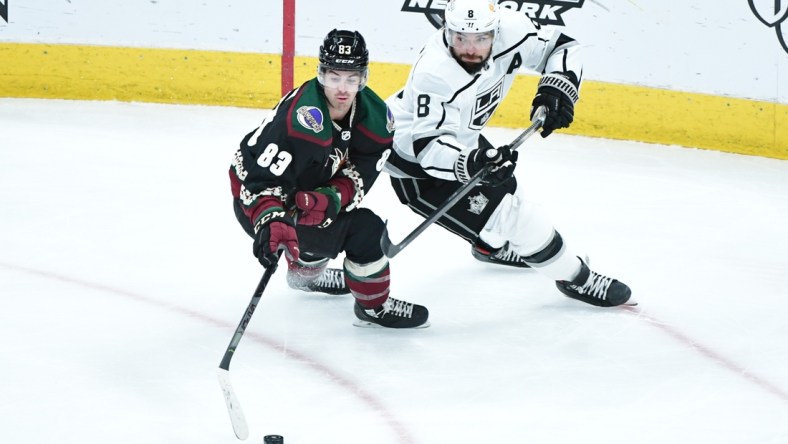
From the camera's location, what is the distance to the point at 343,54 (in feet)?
8.25

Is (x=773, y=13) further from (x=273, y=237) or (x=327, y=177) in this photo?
(x=273, y=237)

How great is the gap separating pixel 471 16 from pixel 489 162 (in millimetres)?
384

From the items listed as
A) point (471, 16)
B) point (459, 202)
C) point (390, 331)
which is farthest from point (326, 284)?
point (471, 16)

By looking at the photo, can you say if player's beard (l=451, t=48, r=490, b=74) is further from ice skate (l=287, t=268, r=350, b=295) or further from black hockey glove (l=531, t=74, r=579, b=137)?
ice skate (l=287, t=268, r=350, b=295)

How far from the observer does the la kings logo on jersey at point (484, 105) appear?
306cm

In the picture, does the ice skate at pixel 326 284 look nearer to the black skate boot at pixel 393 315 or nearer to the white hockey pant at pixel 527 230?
the black skate boot at pixel 393 315

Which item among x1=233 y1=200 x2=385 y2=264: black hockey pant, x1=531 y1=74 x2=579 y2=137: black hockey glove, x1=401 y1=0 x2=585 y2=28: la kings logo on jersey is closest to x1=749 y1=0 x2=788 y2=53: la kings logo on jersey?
x1=401 y1=0 x2=585 y2=28: la kings logo on jersey

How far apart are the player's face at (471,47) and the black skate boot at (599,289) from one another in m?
0.65

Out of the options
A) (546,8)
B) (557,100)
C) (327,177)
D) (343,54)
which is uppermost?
(343,54)

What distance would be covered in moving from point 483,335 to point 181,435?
3.16 feet

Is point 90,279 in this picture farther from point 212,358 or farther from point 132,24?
point 132,24

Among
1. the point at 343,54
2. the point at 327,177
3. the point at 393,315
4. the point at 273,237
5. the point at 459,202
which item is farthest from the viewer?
the point at 459,202

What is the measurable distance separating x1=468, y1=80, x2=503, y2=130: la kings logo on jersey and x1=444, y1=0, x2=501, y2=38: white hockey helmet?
25 centimetres

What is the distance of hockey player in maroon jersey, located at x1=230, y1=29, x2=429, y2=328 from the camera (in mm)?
2504
